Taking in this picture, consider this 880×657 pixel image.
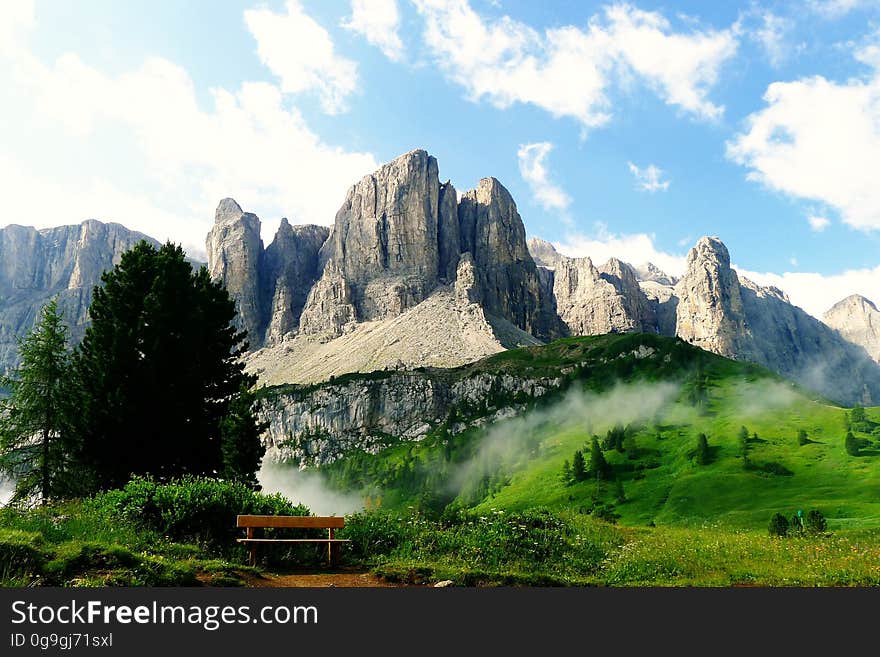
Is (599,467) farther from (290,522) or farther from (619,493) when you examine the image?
(290,522)

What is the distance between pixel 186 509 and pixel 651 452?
354 ft

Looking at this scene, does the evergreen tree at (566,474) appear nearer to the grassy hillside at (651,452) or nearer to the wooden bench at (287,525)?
the grassy hillside at (651,452)

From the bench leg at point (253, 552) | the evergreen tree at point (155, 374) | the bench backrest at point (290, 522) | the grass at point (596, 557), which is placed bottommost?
the grass at point (596, 557)

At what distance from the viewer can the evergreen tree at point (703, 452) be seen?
327 ft

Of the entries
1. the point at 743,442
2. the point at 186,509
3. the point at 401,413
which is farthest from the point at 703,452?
the point at 401,413

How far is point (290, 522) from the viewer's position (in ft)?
55.6

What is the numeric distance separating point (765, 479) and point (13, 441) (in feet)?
283

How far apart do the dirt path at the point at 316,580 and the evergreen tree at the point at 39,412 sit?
2617 centimetres

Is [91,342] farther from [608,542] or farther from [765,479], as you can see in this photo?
[765,479]

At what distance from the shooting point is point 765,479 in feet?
283

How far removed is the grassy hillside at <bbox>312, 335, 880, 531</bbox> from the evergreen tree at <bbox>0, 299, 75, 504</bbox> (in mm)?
43882

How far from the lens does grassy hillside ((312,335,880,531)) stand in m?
81.8

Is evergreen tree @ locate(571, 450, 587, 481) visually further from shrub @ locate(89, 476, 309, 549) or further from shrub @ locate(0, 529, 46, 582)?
shrub @ locate(0, 529, 46, 582)

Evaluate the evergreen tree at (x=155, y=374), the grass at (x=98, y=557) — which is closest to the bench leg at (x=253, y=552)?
the grass at (x=98, y=557)
